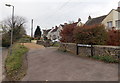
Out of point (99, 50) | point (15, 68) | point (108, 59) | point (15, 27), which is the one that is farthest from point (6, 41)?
point (108, 59)

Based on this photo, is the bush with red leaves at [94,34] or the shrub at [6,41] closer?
the bush with red leaves at [94,34]

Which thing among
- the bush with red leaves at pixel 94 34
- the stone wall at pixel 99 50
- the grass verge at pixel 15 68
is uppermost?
the bush with red leaves at pixel 94 34

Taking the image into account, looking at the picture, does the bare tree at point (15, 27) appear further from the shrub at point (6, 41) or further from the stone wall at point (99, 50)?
the stone wall at point (99, 50)

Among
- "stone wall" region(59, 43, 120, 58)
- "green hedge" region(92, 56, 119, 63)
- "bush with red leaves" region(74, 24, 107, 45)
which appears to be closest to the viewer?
"green hedge" region(92, 56, 119, 63)

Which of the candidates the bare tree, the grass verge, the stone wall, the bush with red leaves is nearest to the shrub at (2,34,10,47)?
the bare tree

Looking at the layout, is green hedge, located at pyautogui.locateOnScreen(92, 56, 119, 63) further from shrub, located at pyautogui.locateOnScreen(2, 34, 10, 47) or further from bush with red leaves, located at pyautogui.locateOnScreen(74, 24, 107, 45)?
shrub, located at pyautogui.locateOnScreen(2, 34, 10, 47)

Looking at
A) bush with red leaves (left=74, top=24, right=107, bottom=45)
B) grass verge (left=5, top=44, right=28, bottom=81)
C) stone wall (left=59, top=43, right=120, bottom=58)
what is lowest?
grass verge (left=5, top=44, right=28, bottom=81)

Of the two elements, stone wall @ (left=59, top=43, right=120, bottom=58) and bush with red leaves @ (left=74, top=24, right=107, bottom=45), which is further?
bush with red leaves @ (left=74, top=24, right=107, bottom=45)

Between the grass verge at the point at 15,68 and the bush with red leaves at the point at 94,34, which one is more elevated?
the bush with red leaves at the point at 94,34

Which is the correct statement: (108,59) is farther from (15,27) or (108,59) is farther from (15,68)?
(15,27)

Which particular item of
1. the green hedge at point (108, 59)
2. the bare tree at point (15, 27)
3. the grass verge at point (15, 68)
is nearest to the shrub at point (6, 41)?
the bare tree at point (15, 27)

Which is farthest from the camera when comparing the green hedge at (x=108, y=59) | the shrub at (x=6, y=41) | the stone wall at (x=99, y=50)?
the shrub at (x=6, y=41)

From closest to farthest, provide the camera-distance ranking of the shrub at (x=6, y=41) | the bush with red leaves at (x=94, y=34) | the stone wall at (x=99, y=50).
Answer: the stone wall at (x=99, y=50), the bush with red leaves at (x=94, y=34), the shrub at (x=6, y=41)

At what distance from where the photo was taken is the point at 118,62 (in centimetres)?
896
